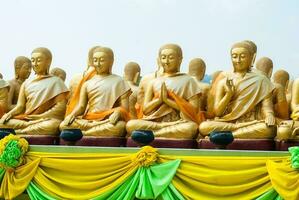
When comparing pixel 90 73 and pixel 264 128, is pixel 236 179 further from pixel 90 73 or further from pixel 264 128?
pixel 90 73

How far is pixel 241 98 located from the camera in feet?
20.7

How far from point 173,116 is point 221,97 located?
519 mm

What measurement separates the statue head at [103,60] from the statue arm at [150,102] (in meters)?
0.53

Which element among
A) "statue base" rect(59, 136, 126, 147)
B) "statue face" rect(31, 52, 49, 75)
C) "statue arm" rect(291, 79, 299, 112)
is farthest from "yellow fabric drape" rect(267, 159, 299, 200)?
"statue face" rect(31, 52, 49, 75)

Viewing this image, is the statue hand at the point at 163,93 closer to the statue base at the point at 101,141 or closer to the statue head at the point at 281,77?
the statue base at the point at 101,141

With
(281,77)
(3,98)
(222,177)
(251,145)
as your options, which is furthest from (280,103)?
(3,98)

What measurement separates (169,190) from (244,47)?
1.72 metres

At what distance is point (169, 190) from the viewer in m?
5.59

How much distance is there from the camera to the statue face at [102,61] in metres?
6.78

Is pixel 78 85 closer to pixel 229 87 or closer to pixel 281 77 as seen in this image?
pixel 229 87

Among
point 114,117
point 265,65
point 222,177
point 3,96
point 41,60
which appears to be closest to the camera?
point 222,177

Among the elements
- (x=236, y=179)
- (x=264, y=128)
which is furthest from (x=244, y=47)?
(x=236, y=179)

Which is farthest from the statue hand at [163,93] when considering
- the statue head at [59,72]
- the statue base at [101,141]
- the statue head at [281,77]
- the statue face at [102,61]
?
the statue head at [59,72]

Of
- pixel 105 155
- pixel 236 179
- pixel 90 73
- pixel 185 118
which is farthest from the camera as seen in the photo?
pixel 90 73
